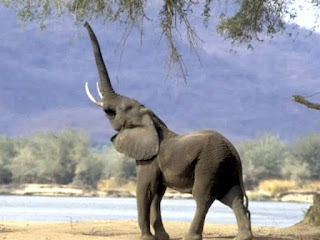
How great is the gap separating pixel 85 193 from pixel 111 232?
57.4m

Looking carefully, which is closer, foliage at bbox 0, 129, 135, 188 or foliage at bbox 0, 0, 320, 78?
foliage at bbox 0, 0, 320, 78

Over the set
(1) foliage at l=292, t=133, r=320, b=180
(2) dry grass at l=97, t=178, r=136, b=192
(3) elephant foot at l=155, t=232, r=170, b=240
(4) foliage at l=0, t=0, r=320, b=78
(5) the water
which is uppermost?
(4) foliage at l=0, t=0, r=320, b=78

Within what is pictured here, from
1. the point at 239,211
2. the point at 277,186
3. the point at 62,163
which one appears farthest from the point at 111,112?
the point at 62,163

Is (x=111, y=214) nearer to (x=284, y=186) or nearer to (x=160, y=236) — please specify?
(x=160, y=236)

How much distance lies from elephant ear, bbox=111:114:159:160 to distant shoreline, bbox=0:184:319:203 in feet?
191

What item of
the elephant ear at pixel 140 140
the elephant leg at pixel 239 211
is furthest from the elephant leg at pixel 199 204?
the elephant ear at pixel 140 140

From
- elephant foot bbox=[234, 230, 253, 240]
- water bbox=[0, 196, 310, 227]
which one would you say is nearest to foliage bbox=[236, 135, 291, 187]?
water bbox=[0, 196, 310, 227]

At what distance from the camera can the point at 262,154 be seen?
85438 millimetres

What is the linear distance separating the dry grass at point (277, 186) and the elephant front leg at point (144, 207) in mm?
64559

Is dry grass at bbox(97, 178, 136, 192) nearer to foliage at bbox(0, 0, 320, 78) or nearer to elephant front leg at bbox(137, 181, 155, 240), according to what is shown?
foliage at bbox(0, 0, 320, 78)

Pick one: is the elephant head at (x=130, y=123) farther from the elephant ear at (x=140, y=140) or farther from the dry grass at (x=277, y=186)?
the dry grass at (x=277, y=186)

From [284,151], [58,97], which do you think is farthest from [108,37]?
[284,151]

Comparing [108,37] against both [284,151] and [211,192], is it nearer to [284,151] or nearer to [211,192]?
[284,151]

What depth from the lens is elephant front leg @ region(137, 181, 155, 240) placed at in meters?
14.8
